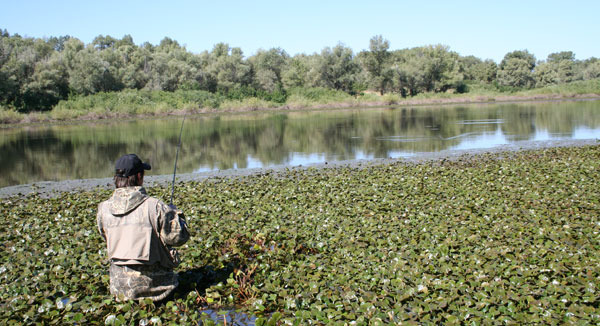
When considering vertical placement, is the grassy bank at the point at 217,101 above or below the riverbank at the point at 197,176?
above

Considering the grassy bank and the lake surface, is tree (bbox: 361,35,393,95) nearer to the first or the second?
the grassy bank

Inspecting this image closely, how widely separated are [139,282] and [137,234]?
0.67 m

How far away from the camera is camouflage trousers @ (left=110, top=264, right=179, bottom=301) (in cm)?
573

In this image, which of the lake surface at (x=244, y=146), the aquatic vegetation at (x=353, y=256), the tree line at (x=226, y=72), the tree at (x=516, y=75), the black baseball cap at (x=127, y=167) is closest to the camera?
the black baseball cap at (x=127, y=167)

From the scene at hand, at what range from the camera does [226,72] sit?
8312 centimetres

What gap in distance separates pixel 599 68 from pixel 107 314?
125744 millimetres

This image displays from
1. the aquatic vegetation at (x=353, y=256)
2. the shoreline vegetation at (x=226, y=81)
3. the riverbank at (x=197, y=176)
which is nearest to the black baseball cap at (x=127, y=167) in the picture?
the aquatic vegetation at (x=353, y=256)

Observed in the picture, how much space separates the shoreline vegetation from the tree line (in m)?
0.16

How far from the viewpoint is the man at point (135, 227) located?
5.45 metres

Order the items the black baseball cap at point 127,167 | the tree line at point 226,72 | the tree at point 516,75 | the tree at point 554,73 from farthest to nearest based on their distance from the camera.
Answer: the tree at point 554,73 < the tree at point 516,75 < the tree line at point 226,72 < the black baseball cap at point 127,167

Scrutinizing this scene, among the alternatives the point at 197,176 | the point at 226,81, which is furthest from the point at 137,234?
the point at 226,81

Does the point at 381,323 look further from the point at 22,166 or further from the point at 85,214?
the point at 22,166

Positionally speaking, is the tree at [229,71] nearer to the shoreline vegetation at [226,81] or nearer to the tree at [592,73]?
the shoreline vegetation at [226,81]

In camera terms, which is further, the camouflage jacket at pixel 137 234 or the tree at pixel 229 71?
the tree at pixel 229 71
